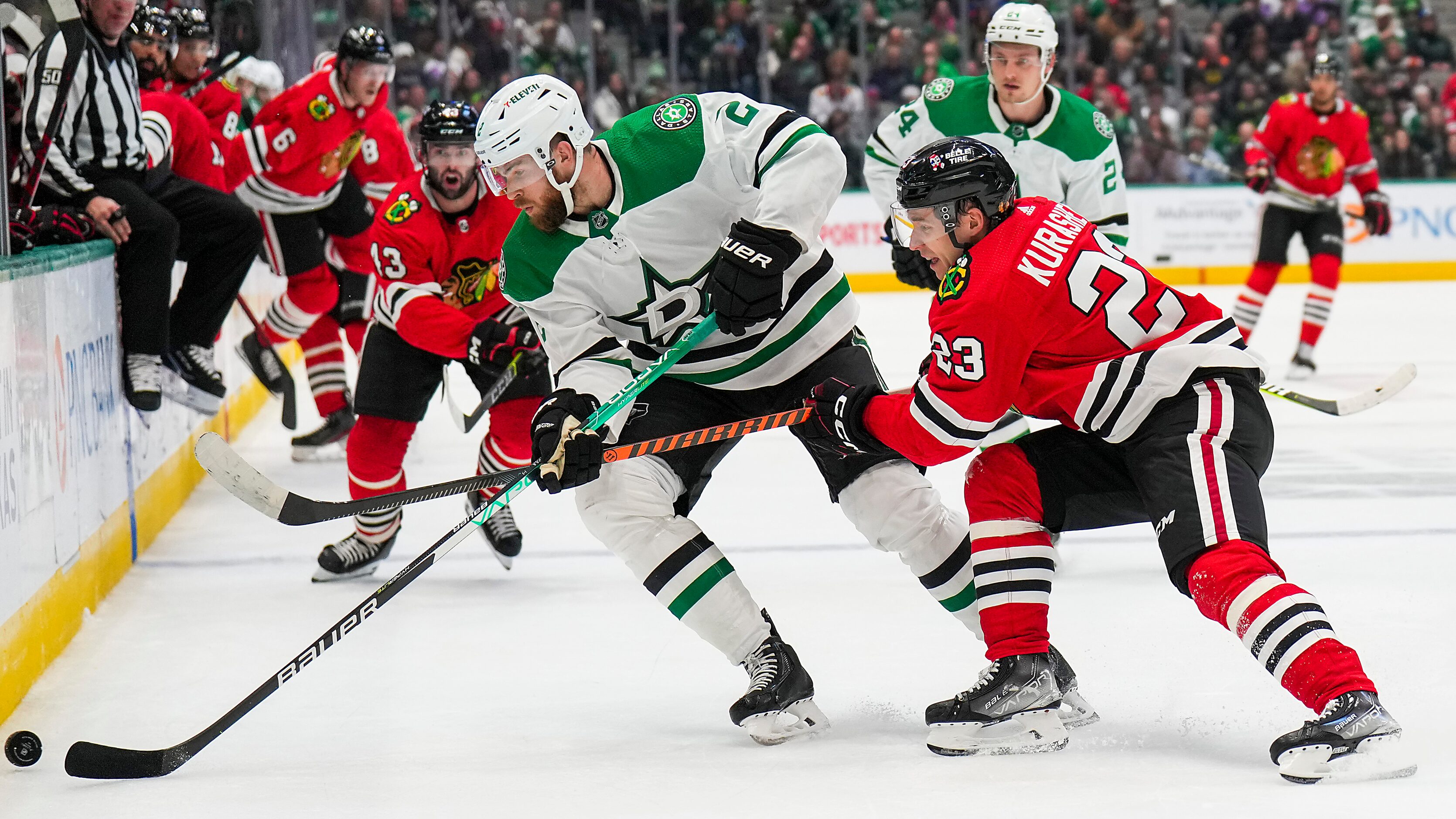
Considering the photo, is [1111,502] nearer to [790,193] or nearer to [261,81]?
[790,193]

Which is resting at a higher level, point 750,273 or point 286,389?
point 750,273

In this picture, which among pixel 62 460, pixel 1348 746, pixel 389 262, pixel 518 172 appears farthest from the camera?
pixel 389 262

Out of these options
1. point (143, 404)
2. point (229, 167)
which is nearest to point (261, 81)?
point (229, 167)

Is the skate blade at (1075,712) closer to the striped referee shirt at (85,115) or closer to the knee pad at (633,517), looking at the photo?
the knee pad at (633,517)

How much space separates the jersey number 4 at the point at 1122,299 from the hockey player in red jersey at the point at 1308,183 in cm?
464

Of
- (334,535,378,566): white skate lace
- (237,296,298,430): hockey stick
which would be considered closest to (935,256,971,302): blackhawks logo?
(334,535,378,566): white skate lace

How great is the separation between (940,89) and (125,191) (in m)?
2.05

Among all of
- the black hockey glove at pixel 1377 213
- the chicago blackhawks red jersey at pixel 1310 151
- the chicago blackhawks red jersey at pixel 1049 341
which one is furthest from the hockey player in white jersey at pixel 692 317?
the black hockey glove at pixel 1377 213

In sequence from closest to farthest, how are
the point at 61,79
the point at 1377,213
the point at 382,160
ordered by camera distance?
1. the point at 61,79
2. the point at 382,160
3. the point at 1377,213

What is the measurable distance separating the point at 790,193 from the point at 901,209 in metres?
0.19

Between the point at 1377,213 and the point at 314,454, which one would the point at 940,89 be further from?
the point at 1377,213

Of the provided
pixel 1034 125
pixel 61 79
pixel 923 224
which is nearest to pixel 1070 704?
pixel 923 224

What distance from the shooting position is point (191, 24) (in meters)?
5.11

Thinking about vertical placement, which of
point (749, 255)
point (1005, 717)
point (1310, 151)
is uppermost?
point (749, 255)
